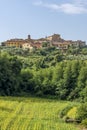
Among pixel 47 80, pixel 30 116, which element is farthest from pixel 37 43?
pixel 30 116

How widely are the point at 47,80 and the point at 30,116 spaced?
2985 centimetres

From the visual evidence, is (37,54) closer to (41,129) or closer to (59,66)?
(59,66)

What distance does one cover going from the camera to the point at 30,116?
45719 millimetres

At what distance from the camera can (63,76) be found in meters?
73.4

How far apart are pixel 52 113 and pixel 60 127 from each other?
35.9ft

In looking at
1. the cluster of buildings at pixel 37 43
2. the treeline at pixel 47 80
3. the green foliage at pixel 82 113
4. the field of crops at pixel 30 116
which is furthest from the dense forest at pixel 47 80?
the cluster of buildings at pixel 37 43

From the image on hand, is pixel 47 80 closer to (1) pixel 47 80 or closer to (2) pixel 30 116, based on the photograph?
(1) pixel 47 80

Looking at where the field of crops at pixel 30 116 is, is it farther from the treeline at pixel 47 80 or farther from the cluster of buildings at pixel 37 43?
the cluster of buildings at pixel 37 43

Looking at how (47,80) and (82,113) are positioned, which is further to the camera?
(47,80)

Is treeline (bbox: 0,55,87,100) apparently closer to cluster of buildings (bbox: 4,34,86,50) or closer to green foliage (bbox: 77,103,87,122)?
green foliage (bbox: 77,103,87,122)

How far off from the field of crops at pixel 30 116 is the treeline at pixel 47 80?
9.72 metres

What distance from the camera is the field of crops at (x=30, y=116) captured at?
38250mm

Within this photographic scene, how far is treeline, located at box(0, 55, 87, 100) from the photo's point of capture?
6975cm

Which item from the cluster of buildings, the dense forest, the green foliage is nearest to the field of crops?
the green foliage
